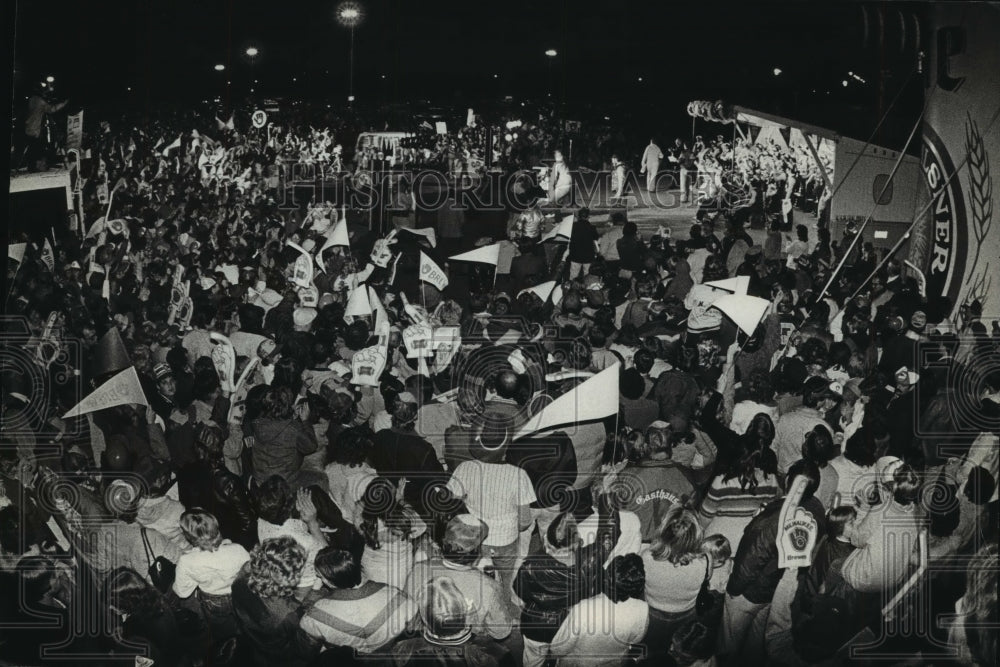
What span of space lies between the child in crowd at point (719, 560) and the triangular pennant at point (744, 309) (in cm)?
120

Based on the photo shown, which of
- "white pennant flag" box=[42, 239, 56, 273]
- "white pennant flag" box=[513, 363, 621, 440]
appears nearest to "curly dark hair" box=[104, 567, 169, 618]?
"white pennant flag" box=[42, 239, 56, 273]

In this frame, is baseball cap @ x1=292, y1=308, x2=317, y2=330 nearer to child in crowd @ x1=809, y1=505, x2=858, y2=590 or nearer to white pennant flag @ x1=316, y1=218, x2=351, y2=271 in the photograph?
white pennant flag @ x1=316, y1=218, x2=351, y2=271

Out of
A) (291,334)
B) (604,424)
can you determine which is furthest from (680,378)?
(291,334)

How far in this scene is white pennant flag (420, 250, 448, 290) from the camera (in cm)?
602

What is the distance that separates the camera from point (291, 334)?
5902 millimetres

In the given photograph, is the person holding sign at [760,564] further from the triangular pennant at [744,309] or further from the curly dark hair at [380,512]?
the curly dark hair at [380,512]

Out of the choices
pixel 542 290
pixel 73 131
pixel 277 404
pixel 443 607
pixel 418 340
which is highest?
pixel 73 131

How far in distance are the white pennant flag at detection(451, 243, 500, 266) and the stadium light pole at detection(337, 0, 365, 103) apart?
44.1 inches

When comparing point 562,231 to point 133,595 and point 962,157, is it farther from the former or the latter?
point 133,595

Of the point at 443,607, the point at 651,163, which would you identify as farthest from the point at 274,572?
the point at 651,163

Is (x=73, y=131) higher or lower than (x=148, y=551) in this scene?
higher

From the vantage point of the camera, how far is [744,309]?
5949 millimetres

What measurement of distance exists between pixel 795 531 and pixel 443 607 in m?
1.89

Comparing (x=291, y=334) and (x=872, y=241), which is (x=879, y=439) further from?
(x=291, y=334)
